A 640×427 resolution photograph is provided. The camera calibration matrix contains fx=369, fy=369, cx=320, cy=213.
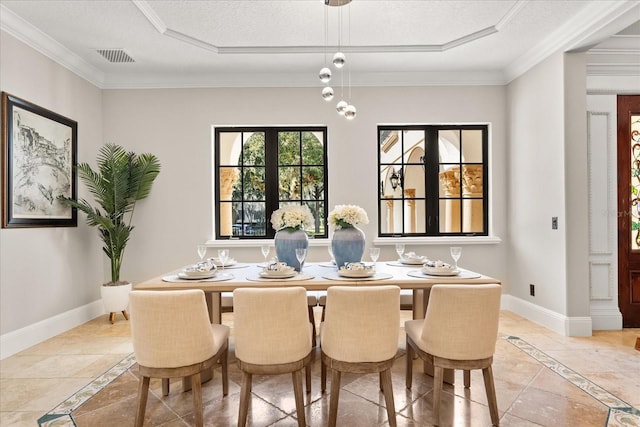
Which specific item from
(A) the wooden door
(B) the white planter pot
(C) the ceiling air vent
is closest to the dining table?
(B) the white planter pot

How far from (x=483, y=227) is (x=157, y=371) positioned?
3867 mm

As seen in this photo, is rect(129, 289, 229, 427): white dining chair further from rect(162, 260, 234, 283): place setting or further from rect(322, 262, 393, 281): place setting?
rect(322, 262, 393, 281): place setting

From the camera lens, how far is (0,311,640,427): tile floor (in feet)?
6.55

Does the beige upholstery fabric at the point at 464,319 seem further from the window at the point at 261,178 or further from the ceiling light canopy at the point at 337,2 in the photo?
the window at the point at 261,178

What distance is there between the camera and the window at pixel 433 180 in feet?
14.6

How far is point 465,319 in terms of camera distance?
6.06ft

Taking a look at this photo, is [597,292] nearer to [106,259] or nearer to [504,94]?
[504,94]

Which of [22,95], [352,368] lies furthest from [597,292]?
[22,95]

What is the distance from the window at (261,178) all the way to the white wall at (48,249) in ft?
4.60

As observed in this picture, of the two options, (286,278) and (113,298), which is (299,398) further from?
(113,298)

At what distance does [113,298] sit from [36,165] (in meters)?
1.46

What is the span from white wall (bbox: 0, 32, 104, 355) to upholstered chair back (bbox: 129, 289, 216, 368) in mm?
1991

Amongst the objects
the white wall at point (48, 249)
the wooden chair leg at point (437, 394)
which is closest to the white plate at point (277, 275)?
the wooden chair leg at point (437, 394)

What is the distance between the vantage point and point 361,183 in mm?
4328
